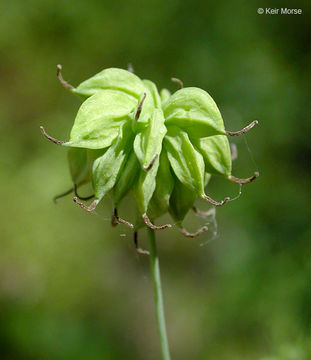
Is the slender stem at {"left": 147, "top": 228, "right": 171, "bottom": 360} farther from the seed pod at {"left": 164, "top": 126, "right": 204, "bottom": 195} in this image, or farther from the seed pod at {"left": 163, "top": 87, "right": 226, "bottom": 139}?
the seed pod at {"left": 163, "top": 87, "right": 226, "bottom": 139}

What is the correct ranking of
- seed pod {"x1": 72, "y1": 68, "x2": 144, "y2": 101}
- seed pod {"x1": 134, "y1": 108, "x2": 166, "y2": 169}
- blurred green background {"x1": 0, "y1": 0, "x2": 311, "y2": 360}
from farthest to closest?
blurred green background {"x1": 0, "y1": 0, "x2": 311, "y2": 360}
seed pod {"x1": 72, "y1": 68, "x2": 144, "y2": 101}
seed pod {"x1": 134, "y1": 108, "x2": 166, "y2": 169}

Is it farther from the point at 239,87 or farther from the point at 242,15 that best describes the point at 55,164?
the point at 242,15

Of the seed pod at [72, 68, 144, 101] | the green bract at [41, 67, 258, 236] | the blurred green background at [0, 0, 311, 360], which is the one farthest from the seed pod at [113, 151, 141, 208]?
the blurred green background at [0, 0, 311, 360]

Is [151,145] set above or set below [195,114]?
below

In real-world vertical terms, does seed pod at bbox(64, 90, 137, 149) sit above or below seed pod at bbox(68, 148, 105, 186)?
above

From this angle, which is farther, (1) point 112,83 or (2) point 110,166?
(1) point 112,83

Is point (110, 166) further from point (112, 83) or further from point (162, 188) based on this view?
point (112, 83)

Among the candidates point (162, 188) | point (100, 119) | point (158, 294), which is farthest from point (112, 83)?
point (158, 294)
